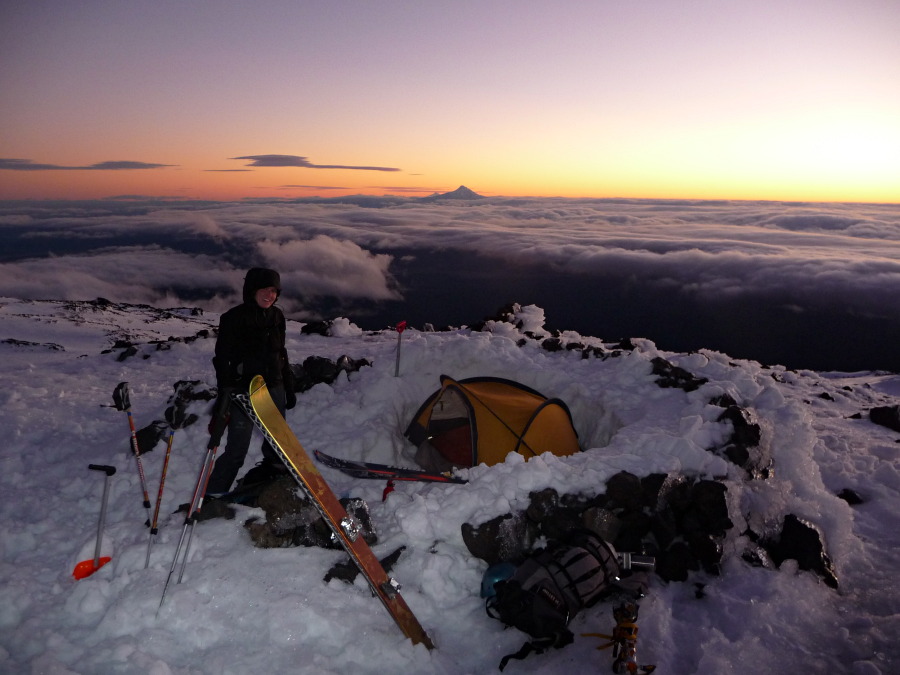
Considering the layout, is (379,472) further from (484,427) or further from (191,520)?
(191,520)

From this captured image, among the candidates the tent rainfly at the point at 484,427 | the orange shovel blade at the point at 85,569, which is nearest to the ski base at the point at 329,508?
the orange shovel blade at the point at 85,569

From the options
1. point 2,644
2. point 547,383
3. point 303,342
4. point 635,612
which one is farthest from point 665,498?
point 303,342

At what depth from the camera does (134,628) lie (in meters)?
4.16

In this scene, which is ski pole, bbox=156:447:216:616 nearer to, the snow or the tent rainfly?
the snow

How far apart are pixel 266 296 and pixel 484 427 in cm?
373

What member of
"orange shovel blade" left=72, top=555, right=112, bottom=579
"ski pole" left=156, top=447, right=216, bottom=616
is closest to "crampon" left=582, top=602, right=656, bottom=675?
"ski pole" left=156, top=447, right=216, bottom=616

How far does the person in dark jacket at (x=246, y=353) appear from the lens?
5582 millimetres

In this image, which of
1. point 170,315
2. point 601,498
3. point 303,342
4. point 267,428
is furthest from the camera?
point 170,315

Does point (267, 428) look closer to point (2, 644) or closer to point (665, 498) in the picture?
point (2, 644)

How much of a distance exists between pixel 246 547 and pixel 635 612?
3777 mm

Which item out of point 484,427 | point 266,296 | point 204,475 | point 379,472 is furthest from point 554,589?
point 266,296

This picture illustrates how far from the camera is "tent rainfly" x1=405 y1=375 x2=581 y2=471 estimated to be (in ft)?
24.5

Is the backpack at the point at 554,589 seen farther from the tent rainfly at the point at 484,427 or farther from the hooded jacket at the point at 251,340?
the hooded jacket at the point at 251,340

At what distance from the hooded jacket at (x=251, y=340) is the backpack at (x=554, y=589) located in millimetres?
3506
